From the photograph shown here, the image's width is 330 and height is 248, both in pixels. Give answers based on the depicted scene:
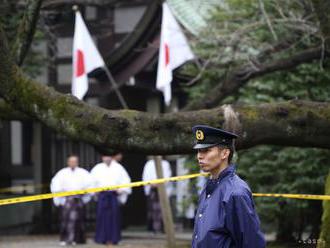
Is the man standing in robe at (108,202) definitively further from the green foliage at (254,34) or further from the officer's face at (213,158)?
the officer's face at (213,158)

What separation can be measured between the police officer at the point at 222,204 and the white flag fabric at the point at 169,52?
743 cm

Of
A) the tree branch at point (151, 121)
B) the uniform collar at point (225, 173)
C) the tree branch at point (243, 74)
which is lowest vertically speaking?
the uniform collar at point (225, 173)

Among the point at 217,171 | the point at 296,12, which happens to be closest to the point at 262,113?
the point at 217,171

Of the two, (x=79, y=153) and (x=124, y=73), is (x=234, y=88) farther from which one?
(x=79, y=153)

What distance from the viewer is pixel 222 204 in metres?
4.76

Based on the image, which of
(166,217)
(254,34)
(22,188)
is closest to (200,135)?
(166,217)

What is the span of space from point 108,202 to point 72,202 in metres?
0.71

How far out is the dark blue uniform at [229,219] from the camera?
15.3 ft

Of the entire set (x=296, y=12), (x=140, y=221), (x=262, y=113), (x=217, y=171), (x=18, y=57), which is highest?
(x=296, y=12)

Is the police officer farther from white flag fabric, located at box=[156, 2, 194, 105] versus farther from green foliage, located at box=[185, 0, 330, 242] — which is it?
white flag fabric, located at box=[156, 2, 194, 105]

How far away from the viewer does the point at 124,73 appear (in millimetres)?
16656

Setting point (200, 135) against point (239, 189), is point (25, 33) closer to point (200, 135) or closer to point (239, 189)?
point (200, 135)

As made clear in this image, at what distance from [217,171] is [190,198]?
1077 cm

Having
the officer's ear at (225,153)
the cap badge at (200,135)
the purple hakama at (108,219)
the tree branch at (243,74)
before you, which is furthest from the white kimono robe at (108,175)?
the officer's ear at (225,153)
